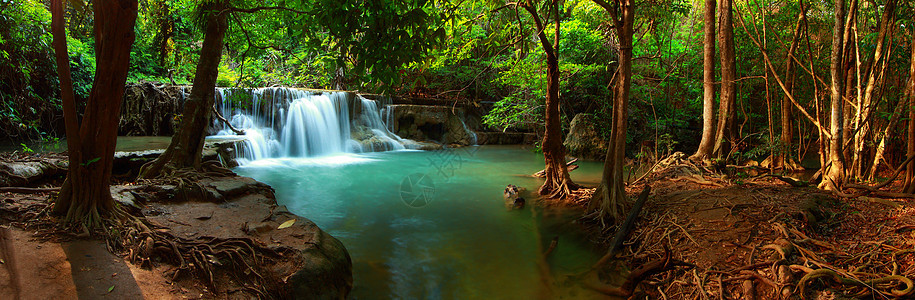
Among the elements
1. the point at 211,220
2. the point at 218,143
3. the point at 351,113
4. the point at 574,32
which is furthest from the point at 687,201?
the point at 351,113

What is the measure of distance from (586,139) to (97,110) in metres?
12.5

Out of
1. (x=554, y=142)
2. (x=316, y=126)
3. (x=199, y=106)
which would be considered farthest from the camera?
(x=316, y=126)

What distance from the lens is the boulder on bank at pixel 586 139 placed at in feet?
44.3

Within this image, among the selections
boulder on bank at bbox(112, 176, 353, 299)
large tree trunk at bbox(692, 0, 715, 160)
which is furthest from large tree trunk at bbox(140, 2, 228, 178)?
large tree trunk at bbox(692, 0, 715, 160)

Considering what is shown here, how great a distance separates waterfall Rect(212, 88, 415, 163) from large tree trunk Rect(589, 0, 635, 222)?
32.7ft

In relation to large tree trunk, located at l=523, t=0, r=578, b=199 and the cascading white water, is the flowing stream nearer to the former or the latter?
the cascading white water

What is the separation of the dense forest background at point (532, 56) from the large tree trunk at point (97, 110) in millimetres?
852

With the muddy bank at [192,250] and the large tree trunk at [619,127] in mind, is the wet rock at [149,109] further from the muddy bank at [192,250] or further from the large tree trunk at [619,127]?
the large tree trunk at [619,127]

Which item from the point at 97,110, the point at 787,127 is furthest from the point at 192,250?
the point at 787,127

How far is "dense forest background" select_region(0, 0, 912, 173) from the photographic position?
322 centimetres

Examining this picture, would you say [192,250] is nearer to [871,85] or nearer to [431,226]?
[431,226]

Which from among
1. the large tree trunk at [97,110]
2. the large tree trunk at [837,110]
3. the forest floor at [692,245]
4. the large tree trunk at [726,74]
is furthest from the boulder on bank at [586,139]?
the large tree trunk at [97,110]

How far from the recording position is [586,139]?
13.7m

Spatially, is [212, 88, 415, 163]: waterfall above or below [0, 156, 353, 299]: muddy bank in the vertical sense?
above
